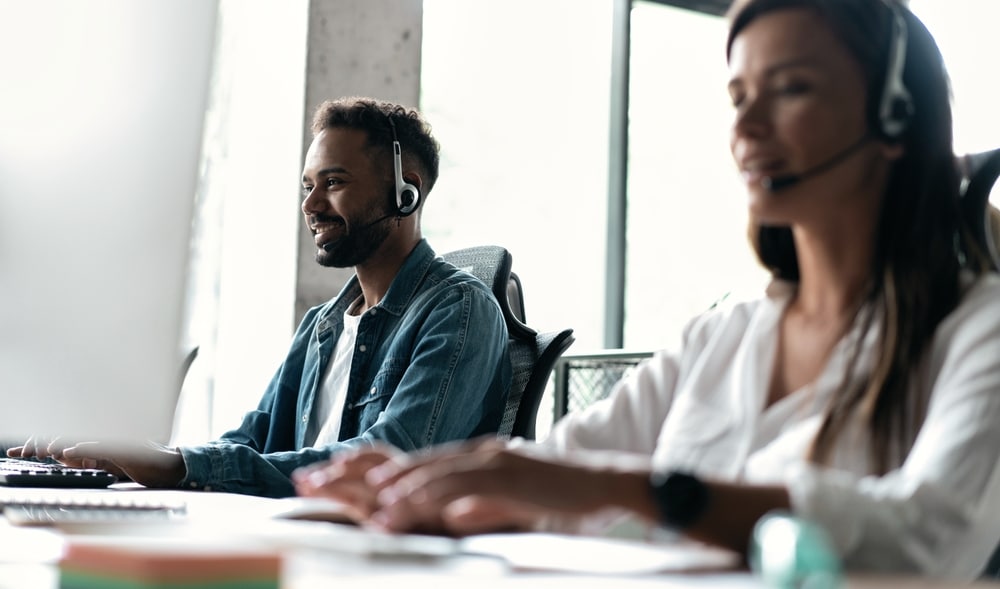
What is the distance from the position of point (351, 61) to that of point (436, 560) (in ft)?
10.5

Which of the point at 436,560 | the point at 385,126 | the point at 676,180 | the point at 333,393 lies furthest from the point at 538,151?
the point at 436,560

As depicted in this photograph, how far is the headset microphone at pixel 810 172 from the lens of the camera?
3.92ft

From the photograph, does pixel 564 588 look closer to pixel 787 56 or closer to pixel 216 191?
pixel 787 56

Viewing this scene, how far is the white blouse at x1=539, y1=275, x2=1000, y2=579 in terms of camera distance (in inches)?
34.8

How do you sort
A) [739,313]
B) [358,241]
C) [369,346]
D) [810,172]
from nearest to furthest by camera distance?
[810,172]
[739,313]
[369,346]
[358,241]

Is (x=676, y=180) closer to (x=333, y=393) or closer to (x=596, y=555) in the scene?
(x=333, y=393)

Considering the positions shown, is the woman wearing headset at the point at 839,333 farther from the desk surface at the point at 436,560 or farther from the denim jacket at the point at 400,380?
the denim jacket at the point at 400,380

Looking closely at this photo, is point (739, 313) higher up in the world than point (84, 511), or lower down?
higher up

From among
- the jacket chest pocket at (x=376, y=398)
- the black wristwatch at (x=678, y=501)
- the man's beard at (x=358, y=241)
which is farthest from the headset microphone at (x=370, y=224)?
the black wristwatch at (x=678, y=501)

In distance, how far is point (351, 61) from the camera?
12.4 feet

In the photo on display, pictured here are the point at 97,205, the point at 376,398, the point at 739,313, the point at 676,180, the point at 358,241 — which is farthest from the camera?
the point at 676,180

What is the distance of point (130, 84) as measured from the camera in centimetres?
72

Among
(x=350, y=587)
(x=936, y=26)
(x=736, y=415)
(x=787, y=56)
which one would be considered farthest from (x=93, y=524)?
(x=936, y=26)

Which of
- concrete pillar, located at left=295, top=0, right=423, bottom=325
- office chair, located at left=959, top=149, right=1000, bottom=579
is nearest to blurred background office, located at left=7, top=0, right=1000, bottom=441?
concrete pillar, located at left=295, top=0, right=423, bottom=325
